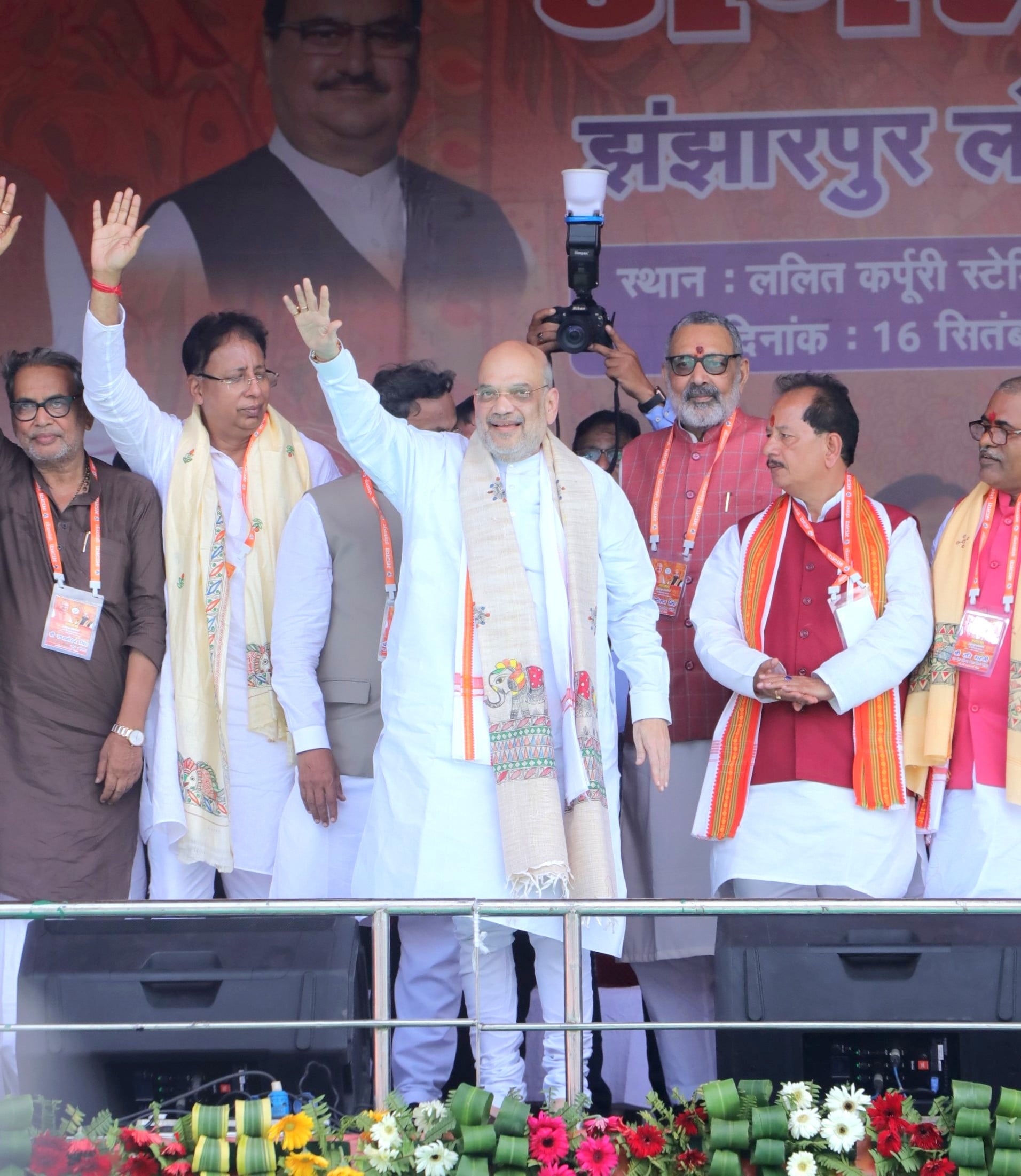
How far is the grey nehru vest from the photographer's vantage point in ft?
13.0

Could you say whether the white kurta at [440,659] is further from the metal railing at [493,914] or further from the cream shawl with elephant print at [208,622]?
the metal railing at [493,914]

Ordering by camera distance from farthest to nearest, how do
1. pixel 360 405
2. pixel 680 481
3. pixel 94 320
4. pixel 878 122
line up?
pixel 878 122 → pixel 680 481 → pixel 94 320 → pixel 360 405

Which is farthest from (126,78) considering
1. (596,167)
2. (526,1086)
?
(526,1086)

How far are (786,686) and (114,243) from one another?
5.84ft

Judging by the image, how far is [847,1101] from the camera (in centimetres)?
283

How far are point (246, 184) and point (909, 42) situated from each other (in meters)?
2.15

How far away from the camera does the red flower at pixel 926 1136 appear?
9.05ft

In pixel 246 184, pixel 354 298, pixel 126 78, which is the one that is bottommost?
pixel 354 298

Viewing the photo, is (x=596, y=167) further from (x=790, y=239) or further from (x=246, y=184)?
(x=246, y=184)

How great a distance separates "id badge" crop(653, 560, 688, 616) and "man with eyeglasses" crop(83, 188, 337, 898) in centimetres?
92

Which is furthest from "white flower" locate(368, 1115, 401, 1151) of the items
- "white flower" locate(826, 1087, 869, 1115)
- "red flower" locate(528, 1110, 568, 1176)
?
"white flower" locate(826, 1087, 869, 1115)

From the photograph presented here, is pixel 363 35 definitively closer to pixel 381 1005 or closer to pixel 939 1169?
pixel 381 1005

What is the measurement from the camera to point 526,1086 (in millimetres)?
3605

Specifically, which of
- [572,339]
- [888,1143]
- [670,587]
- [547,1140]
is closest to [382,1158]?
[547,1140]
